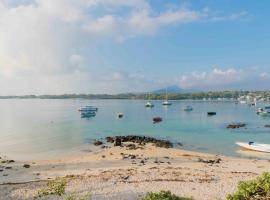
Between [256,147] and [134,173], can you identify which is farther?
[256,147]

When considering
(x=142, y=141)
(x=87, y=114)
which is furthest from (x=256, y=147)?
(x=87, y=114)

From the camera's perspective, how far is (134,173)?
2514 cm

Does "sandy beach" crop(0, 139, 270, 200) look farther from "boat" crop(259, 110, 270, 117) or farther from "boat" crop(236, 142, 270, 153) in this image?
"boat" crop(259, 110, 270, 117)

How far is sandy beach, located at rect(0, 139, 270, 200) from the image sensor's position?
18.8 meters

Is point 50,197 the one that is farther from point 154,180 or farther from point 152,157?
point 152,157

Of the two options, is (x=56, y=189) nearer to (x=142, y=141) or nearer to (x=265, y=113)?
(x=142, y=141)

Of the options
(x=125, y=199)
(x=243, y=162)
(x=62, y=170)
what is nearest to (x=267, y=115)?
(x=243, y=162)

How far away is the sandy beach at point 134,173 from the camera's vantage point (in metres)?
18.8

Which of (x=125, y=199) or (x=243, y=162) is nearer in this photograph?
(x=125, y=199)

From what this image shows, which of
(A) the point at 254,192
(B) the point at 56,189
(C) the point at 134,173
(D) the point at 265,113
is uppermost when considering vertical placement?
(A) the point at 254,192

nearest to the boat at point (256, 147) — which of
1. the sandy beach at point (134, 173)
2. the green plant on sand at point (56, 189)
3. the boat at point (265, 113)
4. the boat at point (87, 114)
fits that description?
the sandy beach at point (134, 173)

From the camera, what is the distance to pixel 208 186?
19672mm

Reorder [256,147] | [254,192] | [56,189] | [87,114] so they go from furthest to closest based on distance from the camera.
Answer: [87,114]
[256,147]
[56,189]
[254,192]

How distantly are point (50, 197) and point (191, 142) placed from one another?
112 ft
